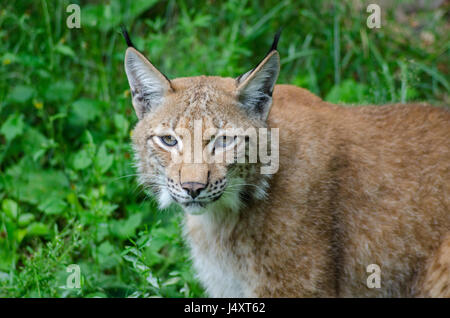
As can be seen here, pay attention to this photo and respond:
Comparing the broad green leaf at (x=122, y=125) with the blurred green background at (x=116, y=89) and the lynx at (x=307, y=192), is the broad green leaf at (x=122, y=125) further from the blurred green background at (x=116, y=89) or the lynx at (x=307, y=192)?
the lynx at (x=307, y=192)

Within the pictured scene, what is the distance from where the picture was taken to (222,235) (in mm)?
4184

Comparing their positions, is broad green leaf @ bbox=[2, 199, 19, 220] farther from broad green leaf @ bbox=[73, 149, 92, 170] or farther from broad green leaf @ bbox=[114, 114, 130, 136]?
broad green leaf @ bbox=[114, 114, 130, 136]

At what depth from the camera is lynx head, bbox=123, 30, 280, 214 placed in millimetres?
3668

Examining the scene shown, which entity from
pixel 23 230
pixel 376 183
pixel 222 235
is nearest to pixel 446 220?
pixel 376 183

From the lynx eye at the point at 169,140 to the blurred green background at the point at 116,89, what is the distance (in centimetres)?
65

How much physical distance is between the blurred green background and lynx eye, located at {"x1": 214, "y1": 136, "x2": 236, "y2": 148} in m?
0.81

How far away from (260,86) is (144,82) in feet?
2.43

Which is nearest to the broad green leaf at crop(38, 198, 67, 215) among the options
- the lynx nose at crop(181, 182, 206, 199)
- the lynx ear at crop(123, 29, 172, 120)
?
the lynx ear at crop(123, 29, 172, 120)

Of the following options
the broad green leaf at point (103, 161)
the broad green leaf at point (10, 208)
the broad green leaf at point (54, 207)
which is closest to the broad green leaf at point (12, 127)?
the broad green leaf at point (10, 208)

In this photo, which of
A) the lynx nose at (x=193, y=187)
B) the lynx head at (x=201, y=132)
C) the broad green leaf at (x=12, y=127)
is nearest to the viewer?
the lynx nose at (x=193, y=187)

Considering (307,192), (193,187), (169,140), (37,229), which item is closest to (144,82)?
(169,140)

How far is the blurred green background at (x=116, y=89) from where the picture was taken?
15.7ft

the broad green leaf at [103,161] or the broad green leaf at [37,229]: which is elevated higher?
the broad green leaf at [103,161]
